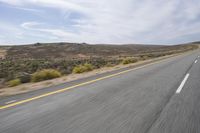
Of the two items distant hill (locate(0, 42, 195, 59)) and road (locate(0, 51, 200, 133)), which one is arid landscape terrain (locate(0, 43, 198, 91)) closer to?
distant hill (locate(0, 42, 195, 59))

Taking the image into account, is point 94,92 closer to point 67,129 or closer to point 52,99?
point 52,99

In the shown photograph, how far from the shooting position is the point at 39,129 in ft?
13.4

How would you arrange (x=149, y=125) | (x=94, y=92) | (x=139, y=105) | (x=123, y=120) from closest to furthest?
(x=149, y=125) < (x=123, y=120) < (x=139, y=105) < (x=94, y=92)

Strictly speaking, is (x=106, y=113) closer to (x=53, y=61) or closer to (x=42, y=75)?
(x=42, y=75)

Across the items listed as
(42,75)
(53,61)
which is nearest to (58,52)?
(53,61)

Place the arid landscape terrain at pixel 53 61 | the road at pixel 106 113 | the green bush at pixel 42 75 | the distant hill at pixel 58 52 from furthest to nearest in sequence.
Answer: the distant hill at pixel 58 52, the arid landscape terrain at pixel 53 61, the green bush at pixel 42 75, the road at pixel 106 113

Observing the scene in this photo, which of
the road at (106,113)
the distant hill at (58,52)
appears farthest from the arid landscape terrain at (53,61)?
the road at (106,113)

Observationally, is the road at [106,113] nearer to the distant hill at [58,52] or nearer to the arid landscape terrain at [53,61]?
the arid landscape terrain at [53,61]

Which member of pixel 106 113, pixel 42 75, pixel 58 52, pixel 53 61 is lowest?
pixel 58 52

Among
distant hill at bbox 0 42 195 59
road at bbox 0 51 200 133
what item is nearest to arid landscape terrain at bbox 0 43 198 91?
distant hill at bbox 0 42 195 59

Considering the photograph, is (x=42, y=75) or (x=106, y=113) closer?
(x=106, y=113)

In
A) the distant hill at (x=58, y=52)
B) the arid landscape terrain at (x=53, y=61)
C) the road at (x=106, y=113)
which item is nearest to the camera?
the road at (x=106, y=113)

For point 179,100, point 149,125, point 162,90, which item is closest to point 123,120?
point 149,125

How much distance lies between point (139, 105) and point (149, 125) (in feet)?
5.19
